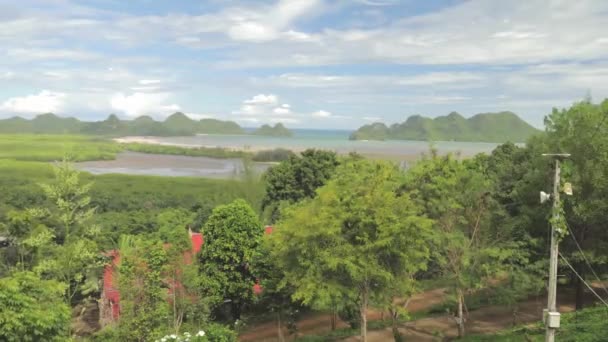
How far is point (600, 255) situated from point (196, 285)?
1342 cm

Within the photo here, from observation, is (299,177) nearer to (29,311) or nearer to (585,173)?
(585,173)

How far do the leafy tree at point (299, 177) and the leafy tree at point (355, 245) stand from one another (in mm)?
19611

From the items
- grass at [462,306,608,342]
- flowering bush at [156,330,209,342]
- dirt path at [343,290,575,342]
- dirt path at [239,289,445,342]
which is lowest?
dirt path at [239,289,445,342]

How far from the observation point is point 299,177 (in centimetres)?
3516

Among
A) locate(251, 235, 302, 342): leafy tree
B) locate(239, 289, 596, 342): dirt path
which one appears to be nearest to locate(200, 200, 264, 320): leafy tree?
locate(251, 235, 302, 342): leafy tree

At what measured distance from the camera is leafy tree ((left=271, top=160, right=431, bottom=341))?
13.5 m

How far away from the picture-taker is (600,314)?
51.3 ft

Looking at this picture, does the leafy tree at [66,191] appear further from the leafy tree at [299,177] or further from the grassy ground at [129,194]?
the leafy tree at [299,177]

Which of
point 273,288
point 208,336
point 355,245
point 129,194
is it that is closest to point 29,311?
point 208,336

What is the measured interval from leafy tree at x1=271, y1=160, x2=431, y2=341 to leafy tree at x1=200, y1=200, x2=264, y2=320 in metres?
5.75

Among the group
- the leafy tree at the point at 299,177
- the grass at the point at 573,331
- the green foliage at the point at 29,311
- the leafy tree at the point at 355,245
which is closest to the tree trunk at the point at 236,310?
the leafy tree at the point at 355,245

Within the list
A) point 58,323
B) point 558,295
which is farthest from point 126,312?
point 558,295

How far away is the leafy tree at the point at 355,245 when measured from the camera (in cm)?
1352

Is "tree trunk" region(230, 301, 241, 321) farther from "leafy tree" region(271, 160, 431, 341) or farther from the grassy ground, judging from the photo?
the grassy ground
